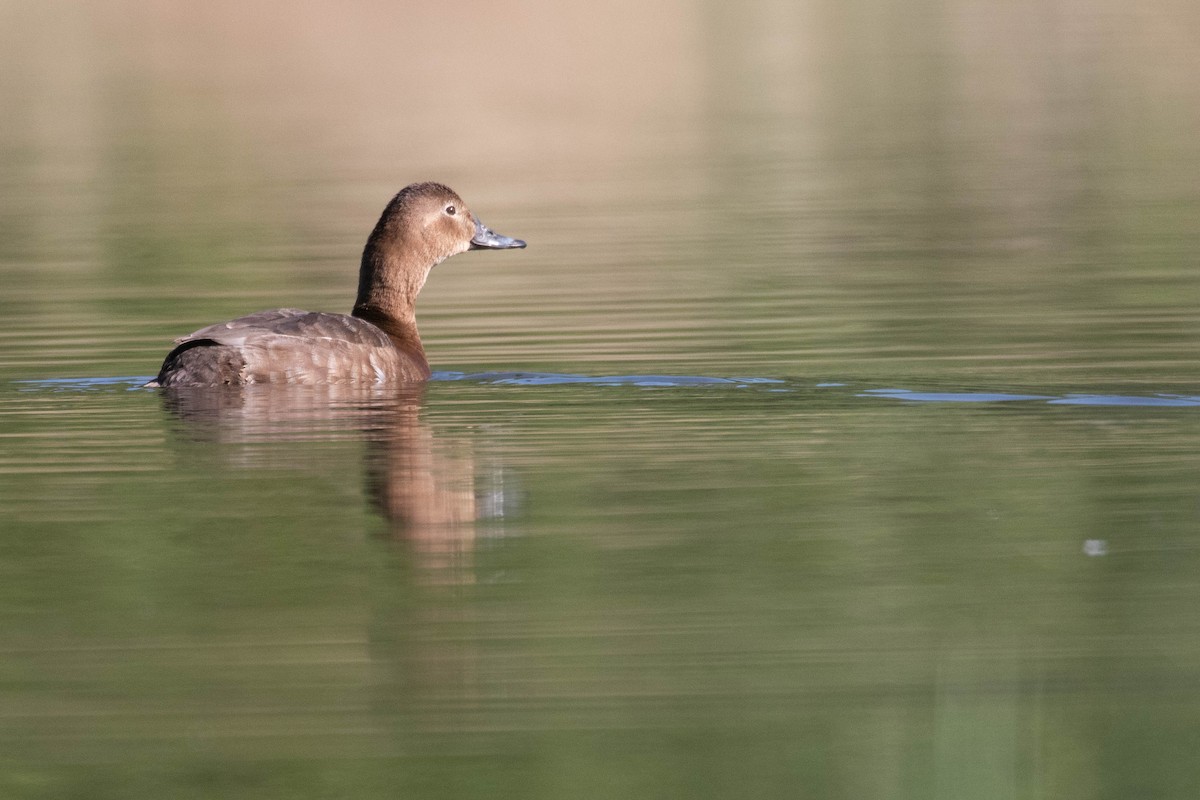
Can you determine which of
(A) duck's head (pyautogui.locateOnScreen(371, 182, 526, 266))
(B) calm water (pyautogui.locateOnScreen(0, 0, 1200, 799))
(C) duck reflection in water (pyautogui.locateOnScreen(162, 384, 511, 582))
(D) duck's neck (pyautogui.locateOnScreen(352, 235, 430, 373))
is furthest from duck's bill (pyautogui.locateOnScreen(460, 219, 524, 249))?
(C) duck reflection in water (pyautogui.locateOnScreen(162, 384, 511, 582))

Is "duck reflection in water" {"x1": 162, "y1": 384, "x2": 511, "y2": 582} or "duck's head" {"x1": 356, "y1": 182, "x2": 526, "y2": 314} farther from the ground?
"duck's head" {"x1": 356, "y1": 182, "x2": 526, "y2": 314}

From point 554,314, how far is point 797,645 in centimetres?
765

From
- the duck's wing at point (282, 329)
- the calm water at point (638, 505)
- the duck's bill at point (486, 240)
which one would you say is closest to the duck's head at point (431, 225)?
the duck's bill at point (486, 240)

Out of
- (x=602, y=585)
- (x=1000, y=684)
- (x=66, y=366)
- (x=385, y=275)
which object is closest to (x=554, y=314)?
(x=385, y=275)

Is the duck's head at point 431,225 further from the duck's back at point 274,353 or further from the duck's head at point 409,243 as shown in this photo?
the duck's back at point 274,353

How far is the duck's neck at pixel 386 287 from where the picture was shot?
12.3 metres

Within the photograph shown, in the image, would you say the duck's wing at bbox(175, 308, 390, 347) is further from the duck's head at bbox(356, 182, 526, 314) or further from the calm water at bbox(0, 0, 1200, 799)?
the duck's head at bbox(356, 182, 526, 314)

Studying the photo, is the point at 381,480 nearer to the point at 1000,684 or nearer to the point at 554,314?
the point at 1000,684

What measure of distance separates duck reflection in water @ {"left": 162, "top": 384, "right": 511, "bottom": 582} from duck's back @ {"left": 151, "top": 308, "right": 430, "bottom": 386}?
0.06 metres

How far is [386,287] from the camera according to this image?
12406 millimetres

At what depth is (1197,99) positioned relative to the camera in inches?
1134

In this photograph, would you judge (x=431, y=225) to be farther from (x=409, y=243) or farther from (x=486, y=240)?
(x=486, y=240)

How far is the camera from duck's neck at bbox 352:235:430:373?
40.3ft

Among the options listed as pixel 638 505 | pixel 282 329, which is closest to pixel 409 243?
pixel 282 329
